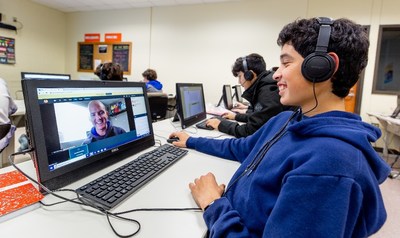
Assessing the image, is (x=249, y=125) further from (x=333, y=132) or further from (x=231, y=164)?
(x=333, y=132)

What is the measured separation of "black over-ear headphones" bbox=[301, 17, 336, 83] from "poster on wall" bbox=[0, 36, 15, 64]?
20.2 ft

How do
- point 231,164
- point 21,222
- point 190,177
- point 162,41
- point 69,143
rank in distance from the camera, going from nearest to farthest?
point 21,222 < point 69,143 < point 190,177 < point 231,164 < point 162,41

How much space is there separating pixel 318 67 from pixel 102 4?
583 cm

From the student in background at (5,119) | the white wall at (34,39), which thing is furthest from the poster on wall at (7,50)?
the student in background at (5,119)

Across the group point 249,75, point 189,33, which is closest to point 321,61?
point 249,75

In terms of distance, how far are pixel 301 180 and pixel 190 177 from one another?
50 centimetres

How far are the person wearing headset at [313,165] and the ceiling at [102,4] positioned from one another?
4.60 m

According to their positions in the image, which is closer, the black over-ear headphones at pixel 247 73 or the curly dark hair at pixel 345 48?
the curly dark hair at pixel 345 48

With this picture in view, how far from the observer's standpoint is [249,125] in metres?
1.55

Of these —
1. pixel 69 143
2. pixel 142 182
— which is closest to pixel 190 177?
pixel 142 182

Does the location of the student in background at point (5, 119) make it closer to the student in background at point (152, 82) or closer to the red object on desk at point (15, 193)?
the red object on desk at point (15, 193)

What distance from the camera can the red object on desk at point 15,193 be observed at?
0.57m

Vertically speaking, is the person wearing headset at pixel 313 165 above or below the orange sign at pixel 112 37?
below

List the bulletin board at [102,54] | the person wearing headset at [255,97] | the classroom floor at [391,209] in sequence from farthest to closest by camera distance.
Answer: the bulletin board at [102,54], the classroom floor at [391,209], the person wearing headset at [255,97]
